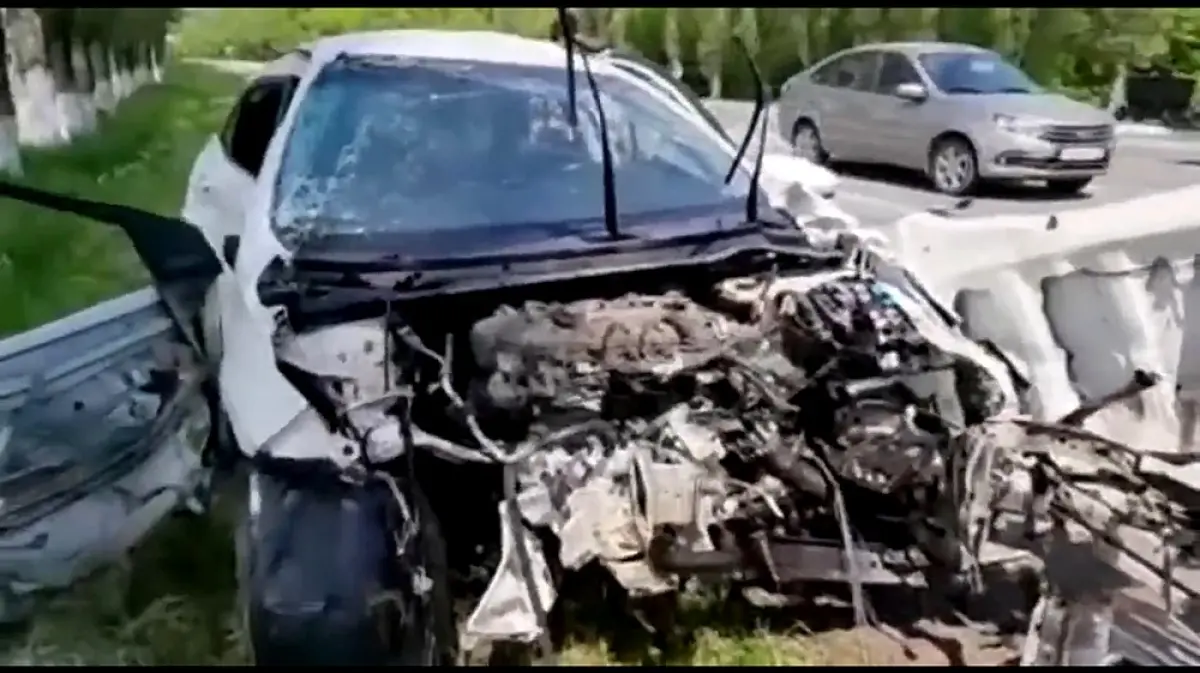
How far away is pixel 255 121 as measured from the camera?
62.6 inches

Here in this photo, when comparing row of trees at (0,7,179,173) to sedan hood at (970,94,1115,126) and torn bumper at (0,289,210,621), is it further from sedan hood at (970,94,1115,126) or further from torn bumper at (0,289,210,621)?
sedan hood at (970,94,1115,126)

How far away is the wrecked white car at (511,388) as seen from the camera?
1511 mm

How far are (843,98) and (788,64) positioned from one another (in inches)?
3.6

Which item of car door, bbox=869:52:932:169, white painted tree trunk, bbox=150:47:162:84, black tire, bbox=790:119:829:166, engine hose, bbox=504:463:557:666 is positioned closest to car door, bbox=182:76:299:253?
white painted tree trunk, bbox=150:47:162:84

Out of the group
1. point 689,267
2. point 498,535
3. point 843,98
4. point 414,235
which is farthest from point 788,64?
point 498,535

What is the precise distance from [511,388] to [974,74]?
0.67m

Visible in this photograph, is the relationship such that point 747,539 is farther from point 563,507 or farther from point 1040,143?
point 1040,143

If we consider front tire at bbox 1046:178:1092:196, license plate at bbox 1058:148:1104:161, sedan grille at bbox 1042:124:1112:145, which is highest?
sedan grille at bbox 1042:124:1112:145

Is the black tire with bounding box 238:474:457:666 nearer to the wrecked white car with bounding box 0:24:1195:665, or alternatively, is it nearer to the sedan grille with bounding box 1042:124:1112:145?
the wrecked white car with bounding box 0:24:1195:665

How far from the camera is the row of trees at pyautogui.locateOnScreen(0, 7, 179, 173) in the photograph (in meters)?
1.61

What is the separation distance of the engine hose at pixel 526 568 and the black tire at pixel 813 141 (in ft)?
1.72

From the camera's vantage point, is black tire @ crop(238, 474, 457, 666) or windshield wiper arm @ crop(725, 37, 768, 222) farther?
windshield wiper arm @ crop(725, 37, 768, 222)

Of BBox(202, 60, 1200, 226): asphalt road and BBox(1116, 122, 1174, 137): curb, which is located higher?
BBox(1116, 122, 1174, 137): curb

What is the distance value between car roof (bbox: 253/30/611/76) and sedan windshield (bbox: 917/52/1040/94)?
399 millimetres
